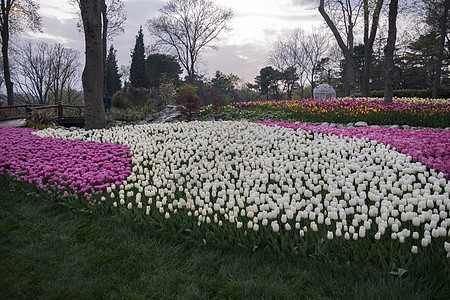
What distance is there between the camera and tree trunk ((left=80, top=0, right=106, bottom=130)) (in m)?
9.81

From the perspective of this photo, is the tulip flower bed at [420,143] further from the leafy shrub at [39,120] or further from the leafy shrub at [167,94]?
the leafy shrub at [167,94]

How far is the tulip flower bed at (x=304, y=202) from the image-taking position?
109 inches

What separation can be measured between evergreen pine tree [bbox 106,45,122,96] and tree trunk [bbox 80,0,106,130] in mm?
28466

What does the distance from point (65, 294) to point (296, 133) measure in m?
6.35

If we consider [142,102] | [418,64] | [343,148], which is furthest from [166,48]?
[343,148]

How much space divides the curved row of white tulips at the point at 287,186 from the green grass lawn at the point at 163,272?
12.5 inches

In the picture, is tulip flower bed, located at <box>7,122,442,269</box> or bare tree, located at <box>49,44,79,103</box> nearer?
tulip flower bed, located at <box>7,122,442,269</box>

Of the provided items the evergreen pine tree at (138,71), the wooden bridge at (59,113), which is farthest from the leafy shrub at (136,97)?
the evergreen pine tree at (138,71)

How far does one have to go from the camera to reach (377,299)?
222 cm

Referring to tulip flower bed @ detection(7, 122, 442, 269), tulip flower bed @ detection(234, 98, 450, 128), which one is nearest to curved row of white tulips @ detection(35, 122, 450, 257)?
tulip flower bed @ detection(7, 122, 442, 269)

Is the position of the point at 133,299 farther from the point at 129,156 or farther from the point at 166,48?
the point at 166,48

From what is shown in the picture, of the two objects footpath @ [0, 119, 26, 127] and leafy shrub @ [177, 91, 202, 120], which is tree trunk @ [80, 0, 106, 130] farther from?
footpath @ [0, 119, 26, 127]

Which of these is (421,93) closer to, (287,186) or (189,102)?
(189,102)

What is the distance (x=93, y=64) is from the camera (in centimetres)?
998
